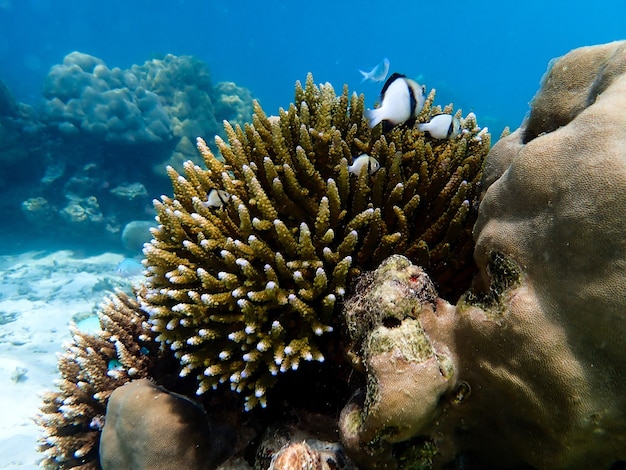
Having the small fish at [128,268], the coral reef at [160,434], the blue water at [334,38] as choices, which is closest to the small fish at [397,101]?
the coral reef at [160,434]

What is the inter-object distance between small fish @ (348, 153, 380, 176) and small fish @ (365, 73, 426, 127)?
0.35 meters

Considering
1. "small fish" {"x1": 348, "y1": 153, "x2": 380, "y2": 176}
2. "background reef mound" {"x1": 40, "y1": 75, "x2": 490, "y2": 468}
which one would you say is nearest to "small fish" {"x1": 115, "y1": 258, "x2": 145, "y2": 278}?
"background reef mound" {"x1": 40, "y1": 75, "x2": 490, "y2": 468}

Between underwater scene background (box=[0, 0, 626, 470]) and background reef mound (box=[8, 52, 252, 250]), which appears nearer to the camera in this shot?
underwater scene background (box=[0, 0, 626, 470])

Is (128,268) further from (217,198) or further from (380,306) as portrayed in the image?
(380,306)

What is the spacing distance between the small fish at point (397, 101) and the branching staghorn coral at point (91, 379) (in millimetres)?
2912

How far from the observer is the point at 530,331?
2.01 m

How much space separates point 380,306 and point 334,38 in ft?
416

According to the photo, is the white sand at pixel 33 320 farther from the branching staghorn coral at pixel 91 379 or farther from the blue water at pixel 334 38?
the blue water at pixel 334 38

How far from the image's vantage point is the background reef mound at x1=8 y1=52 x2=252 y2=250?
57.6 feet

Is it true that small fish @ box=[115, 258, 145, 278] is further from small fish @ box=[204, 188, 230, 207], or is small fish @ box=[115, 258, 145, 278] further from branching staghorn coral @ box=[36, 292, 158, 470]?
small fish @ box=[204, 188, 230, 207]

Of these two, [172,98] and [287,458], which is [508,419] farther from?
[172,98]

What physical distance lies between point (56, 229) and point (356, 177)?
19544 mm

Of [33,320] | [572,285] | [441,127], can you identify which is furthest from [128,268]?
[572,285]

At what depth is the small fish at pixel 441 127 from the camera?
10.1ft
